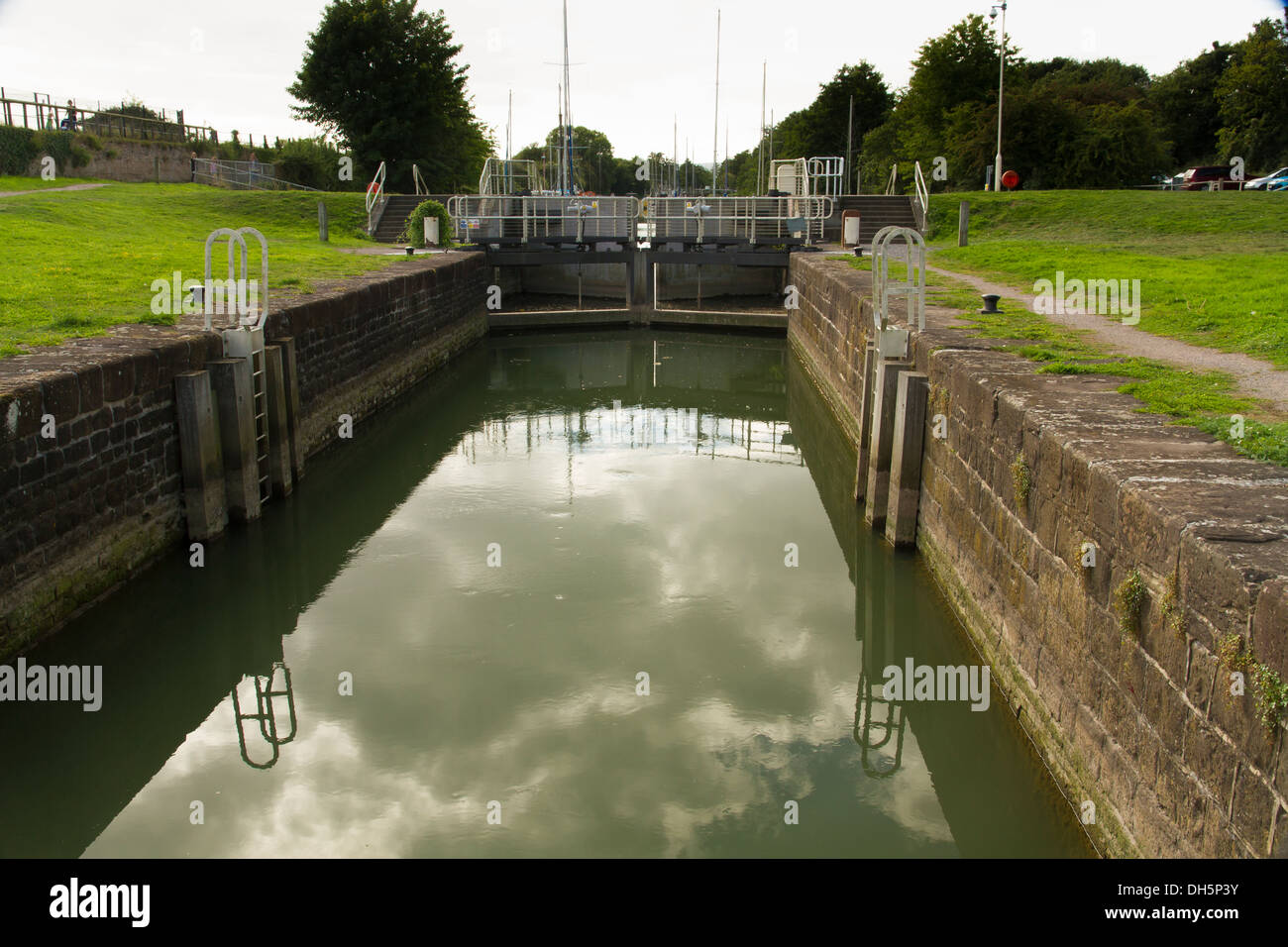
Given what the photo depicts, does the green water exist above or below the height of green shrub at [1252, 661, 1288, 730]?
below

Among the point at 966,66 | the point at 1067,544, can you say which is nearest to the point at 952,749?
the point at 1067,544

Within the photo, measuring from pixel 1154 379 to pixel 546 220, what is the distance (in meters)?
18.1

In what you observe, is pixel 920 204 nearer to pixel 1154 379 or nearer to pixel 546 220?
pixel 546 220

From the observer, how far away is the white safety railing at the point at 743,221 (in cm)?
2405

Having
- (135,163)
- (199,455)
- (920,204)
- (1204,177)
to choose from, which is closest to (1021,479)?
(199,455)

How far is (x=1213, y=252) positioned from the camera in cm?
1812

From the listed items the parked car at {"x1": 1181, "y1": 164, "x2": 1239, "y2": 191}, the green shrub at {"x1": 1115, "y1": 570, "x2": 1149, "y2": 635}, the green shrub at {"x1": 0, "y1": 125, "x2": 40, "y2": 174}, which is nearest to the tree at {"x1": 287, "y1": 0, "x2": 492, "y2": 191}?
the green shrub at {"x1": 0, "y1": 125, "x2": 40, "y2": 174}

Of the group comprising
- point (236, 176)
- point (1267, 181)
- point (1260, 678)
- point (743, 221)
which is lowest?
point (1260, 678)

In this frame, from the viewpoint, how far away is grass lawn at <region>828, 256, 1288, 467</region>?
580 cm

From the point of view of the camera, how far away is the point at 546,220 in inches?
949

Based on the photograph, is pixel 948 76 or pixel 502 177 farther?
pixel 948 76

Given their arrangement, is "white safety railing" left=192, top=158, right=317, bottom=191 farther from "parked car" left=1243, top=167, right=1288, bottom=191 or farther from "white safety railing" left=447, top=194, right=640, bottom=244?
"parked car" left=1243, top=167, right=1288, bottom=191

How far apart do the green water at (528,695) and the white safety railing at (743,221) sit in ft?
42.9

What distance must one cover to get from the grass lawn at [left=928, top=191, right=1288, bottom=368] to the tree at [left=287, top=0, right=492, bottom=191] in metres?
20.1
